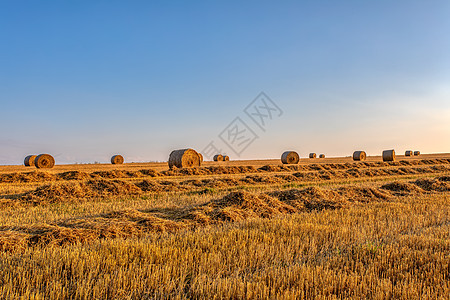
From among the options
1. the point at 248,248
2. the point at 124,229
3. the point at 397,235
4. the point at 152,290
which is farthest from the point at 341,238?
the point at 124,229

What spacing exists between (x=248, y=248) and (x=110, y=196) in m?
8.88

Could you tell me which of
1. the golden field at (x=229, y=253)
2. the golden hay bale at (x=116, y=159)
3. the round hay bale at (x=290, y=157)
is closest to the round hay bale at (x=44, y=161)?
the golden hay bale at (x=116, y=159)

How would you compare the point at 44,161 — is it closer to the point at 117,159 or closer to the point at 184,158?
the point at 117,159

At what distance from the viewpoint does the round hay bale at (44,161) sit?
32.6 metres

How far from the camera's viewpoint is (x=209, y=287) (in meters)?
3.75

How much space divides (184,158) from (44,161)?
1536 cm

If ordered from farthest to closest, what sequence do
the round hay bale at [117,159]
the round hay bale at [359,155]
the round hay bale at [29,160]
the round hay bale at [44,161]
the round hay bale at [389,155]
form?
the round hay bale at [359,155] → the round hay bale at [389,155] → the round hay bale at [117,159] → the round hay bale at [29,160] → the round hay bale at [44,161]

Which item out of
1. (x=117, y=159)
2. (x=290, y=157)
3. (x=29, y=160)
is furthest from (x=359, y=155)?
(x=29, y=160)

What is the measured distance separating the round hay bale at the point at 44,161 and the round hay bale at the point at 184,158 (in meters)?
13.4

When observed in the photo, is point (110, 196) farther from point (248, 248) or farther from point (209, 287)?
point (209, 287)

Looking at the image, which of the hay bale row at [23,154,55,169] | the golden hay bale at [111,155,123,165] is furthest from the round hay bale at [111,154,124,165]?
the hay bale row at [23,154,55,169]

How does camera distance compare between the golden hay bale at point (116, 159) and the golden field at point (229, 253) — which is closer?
the golden field at point (229, 253)

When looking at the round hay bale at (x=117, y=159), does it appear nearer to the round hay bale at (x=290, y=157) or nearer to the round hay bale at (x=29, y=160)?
the round hay bale at (x=29, y=160)

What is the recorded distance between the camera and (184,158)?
93.7 ft
